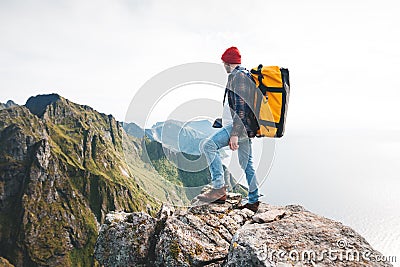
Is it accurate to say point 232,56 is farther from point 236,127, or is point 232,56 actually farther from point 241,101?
point 236,127

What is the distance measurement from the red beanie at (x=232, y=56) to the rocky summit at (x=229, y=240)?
532 cm

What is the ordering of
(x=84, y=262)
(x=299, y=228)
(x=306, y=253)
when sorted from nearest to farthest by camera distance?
(x=306, y=253) → (x=299, y=228) → (x=84, y=262)

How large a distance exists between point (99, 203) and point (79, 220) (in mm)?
18267

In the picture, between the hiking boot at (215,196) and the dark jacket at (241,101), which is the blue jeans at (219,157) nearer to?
the dark jacket at (241,101)

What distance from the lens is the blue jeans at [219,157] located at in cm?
947

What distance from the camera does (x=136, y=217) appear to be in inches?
431

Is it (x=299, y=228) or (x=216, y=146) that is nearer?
(x=299, y=228)

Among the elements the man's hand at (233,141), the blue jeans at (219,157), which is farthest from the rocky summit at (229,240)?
the man's hand at (233,141)

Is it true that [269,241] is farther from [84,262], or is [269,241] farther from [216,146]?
[84,262]

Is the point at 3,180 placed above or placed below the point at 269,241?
below

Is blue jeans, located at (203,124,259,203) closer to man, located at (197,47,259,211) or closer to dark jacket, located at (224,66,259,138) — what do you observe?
man, located at (197,47,259,211)

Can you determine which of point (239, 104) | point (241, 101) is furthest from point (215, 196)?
point (241, 101)

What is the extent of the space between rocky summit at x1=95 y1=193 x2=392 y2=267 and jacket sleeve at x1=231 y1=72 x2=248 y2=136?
298 centimetres

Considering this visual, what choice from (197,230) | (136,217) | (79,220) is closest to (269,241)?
(197,230)
